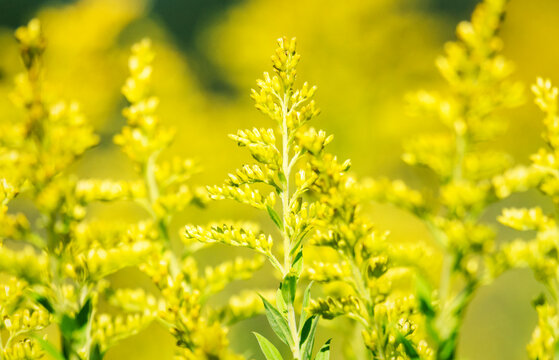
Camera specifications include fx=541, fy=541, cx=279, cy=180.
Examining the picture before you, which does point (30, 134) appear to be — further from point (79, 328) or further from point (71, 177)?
point (79, 328)

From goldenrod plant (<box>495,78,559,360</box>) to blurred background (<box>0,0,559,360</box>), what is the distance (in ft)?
8.66

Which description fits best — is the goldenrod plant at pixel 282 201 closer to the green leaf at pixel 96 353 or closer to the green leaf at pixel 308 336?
the green leaf at pixel 308 336

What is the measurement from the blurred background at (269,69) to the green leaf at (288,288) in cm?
282

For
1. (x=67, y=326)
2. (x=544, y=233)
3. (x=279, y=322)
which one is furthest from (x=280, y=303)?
(x=544, y=233)

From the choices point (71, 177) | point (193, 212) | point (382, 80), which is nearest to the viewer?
point (71, 177)

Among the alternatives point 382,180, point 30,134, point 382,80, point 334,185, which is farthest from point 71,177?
point 382,80

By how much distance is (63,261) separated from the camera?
622 mm

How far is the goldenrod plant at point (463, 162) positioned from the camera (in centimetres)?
73

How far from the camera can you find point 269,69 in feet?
14.6

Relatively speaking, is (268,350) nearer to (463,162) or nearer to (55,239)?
(55,239)

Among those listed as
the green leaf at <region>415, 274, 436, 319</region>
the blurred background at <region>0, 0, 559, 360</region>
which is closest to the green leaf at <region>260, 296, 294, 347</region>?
the green leaf at <region>415, 274, 436, 319</region>

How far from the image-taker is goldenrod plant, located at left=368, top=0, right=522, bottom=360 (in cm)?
73

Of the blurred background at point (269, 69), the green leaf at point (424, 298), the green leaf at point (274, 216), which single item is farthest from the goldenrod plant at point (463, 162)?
the blurred background at point (269, 69)

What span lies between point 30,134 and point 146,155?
196mm
